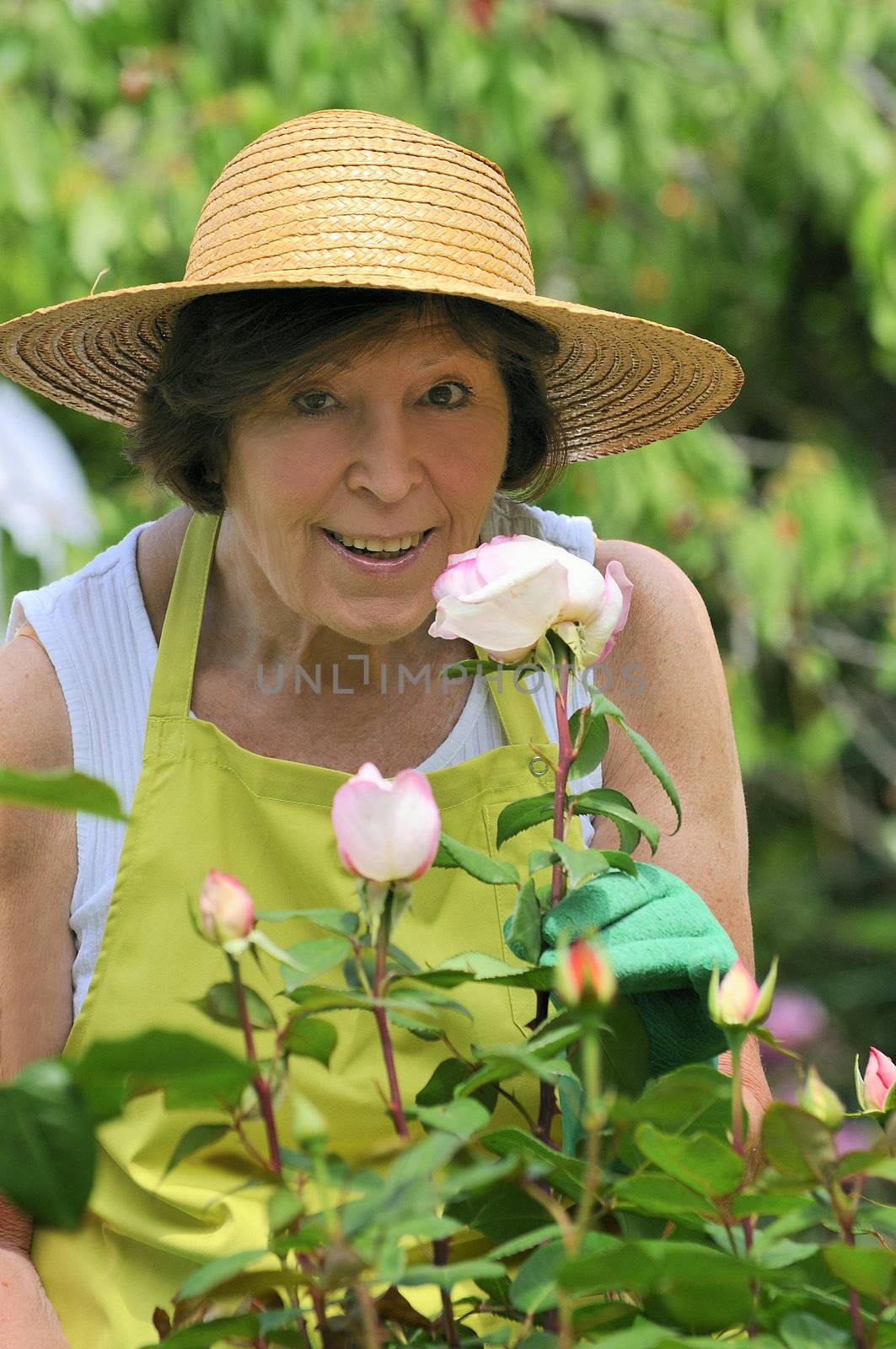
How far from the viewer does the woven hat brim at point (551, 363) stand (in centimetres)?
126

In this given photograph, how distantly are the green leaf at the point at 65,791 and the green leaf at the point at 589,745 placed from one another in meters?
0.38

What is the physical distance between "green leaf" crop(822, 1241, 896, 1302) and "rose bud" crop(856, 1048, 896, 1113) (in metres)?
0.20

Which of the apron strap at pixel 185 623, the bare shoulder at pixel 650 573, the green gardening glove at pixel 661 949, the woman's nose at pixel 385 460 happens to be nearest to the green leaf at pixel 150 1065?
the green gardening glove at pixel 661 949

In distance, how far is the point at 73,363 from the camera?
1.51m

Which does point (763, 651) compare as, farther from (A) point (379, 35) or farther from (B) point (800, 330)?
(A) point (379, 35)

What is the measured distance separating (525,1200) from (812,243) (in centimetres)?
448

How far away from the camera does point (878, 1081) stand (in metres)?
0.84

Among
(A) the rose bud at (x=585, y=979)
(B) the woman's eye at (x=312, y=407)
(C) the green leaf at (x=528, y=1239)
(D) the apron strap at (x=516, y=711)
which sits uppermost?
(B) the woman's eye at (x=312, y=407)

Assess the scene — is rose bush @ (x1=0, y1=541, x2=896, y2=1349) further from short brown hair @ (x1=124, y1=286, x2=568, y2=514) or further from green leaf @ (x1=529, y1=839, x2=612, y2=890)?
short brown hair @ (x1=124, y1=286, x2=568, y2=514)

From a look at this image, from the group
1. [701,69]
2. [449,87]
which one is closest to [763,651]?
[701,69]

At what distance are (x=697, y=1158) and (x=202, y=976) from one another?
0.77 metres

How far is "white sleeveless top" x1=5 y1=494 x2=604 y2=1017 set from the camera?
140cm

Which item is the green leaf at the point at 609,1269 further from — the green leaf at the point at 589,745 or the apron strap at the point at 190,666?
the apron strap at the point at 190,666

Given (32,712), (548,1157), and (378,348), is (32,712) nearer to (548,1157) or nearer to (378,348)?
(378,348)
